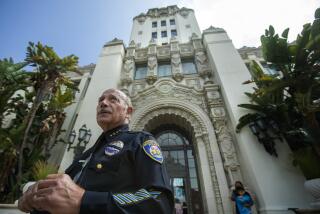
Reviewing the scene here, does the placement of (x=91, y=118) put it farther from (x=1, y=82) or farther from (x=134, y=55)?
(x=134, y=55)

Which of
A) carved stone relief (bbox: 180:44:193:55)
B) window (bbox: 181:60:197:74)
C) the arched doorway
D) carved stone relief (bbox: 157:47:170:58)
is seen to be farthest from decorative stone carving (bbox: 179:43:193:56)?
the arched doorway

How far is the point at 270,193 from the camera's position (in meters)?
4.48

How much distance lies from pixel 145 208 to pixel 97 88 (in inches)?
325

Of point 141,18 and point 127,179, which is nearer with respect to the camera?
point 127,179

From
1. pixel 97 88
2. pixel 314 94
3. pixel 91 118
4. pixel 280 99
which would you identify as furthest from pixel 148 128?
pixel 314 94

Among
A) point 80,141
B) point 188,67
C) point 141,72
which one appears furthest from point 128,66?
point 80,141

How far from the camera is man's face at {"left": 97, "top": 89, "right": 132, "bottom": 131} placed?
1639 mm

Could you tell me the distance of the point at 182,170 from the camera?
23.0ft

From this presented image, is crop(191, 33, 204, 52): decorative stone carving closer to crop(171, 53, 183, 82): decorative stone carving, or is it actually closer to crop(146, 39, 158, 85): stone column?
crop(171, 53, 183, 82): decorative stone carving

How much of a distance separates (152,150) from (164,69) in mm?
9650

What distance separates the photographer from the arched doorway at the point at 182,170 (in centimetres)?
613

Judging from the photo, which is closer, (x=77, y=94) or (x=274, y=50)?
(x=274, y=50)

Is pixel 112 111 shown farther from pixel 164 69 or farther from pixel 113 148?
pixel 164 69

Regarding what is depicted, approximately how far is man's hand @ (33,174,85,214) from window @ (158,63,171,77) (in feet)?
30.6
